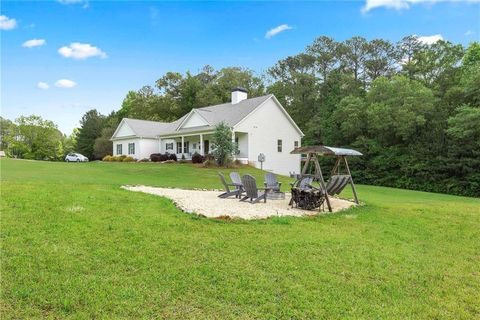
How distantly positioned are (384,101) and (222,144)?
50.1 ft

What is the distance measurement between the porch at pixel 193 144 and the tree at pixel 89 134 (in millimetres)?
22434

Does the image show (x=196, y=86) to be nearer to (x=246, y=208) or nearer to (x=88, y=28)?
(x=88, y=28)

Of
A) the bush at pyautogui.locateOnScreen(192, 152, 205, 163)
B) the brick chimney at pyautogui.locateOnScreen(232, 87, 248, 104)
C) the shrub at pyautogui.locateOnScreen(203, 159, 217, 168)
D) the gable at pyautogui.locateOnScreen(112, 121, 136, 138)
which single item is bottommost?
the shrub at pyautogui.locateOnScreen(203, 159, 217, 168)

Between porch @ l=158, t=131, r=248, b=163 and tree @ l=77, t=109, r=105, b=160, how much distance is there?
2243 cm

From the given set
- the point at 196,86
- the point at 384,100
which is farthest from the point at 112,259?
the point at 196,86

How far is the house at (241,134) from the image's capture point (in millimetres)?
28297

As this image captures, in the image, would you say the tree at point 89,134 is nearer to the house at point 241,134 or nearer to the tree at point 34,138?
the tree at point 34,138

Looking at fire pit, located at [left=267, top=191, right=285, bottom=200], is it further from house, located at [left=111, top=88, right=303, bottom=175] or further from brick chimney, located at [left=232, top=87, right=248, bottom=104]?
brick chimney, located at [left=232, top=87, right=248, bottom=104]

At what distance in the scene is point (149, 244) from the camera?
5113mm

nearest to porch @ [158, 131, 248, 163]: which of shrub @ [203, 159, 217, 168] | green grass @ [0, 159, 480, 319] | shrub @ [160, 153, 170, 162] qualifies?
shrub @ [160, 153, 170, 162]

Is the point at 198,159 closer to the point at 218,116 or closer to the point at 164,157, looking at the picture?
the point at 218,116

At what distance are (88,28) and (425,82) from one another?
30889 mm

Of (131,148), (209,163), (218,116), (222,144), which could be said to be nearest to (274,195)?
(222,144)

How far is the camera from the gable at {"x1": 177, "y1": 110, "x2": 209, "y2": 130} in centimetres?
2954
